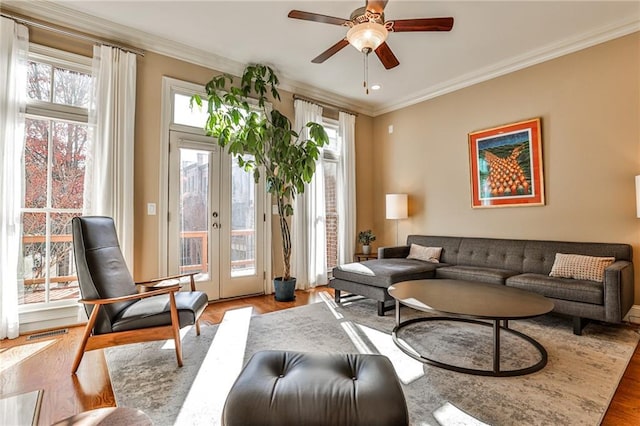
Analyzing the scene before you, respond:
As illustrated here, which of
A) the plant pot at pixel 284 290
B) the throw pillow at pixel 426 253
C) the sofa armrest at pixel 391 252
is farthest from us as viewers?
the sofa armrest at pixel 391 252

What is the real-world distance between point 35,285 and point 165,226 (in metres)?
1.23

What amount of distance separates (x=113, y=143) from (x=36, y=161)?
0.65 meters

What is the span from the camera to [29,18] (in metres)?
3.00

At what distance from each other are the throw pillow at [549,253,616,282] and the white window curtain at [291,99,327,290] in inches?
116

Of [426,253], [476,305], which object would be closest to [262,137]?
[426,253]

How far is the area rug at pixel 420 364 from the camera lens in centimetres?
179

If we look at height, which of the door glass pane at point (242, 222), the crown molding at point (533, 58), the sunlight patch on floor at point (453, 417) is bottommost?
the sunlight patch on floor at point (453, 417)

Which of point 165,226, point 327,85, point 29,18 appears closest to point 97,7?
point 29,18

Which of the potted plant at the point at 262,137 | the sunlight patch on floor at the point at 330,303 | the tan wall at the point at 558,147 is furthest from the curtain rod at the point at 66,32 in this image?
the tan wall at the point at 558,147

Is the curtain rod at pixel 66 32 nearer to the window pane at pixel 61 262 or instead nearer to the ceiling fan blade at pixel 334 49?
the window pane at pixel 61 262

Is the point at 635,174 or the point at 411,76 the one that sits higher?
the point at 411,76

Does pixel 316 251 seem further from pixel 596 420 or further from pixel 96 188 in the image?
pixel 596 420

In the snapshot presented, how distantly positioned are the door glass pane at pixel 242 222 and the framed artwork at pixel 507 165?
10.0 ft

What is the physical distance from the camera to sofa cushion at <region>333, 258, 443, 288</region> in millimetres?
3502
